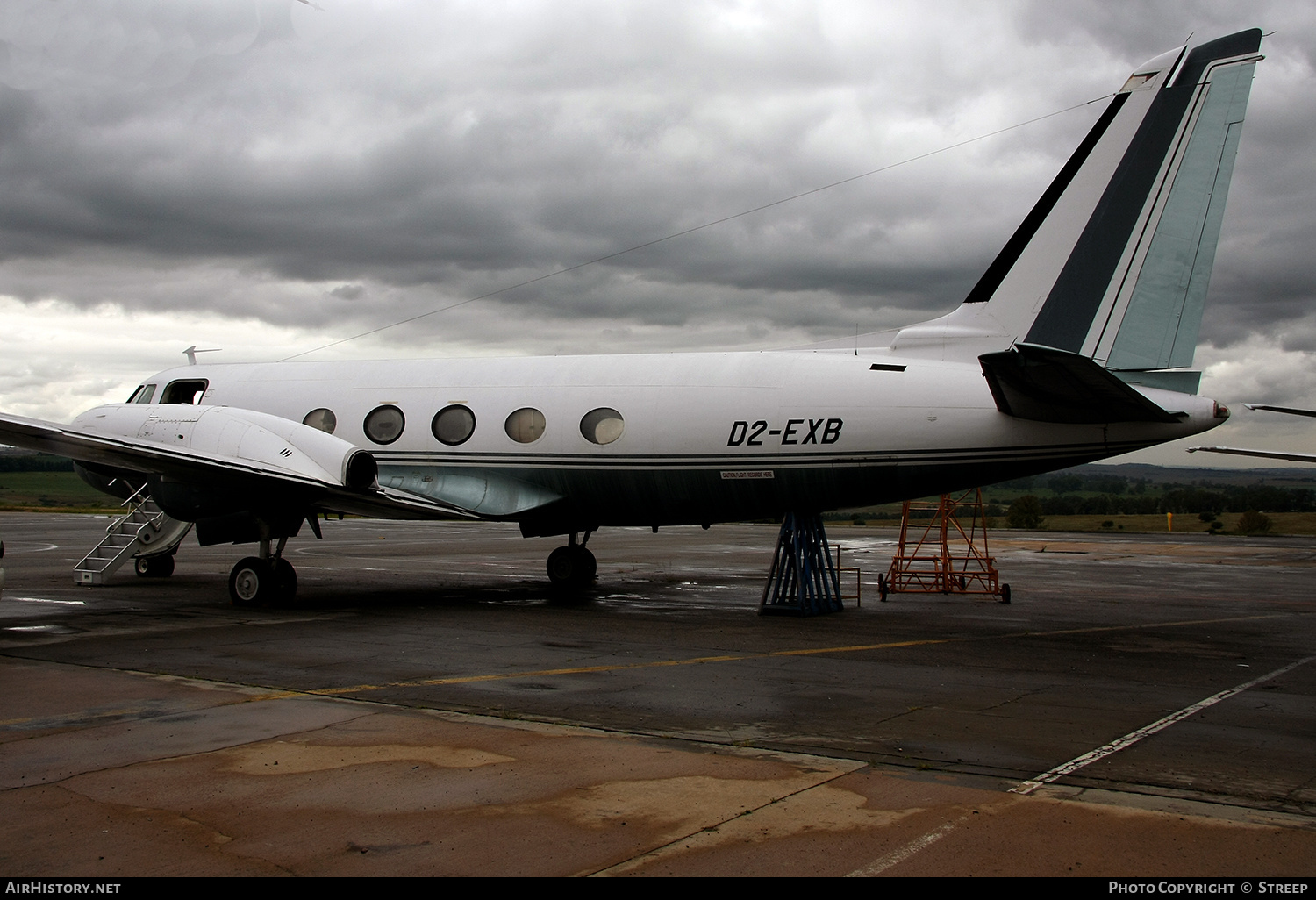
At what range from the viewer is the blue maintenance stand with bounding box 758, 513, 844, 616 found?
16250 millimetres

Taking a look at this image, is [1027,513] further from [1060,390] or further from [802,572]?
[1060,390]

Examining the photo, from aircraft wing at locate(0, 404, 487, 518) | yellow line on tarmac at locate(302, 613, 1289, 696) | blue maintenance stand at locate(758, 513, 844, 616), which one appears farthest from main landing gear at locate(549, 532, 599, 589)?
yellow line on tarmac at locate(302, 613, 1289, 696)

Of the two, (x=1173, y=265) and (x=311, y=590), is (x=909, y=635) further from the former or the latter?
(x=311, y=590)

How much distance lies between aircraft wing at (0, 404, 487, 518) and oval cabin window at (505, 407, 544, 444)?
2.10m

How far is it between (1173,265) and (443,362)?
42.1 feet

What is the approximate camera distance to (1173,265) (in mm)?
13555

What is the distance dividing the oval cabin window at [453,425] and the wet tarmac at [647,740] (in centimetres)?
320

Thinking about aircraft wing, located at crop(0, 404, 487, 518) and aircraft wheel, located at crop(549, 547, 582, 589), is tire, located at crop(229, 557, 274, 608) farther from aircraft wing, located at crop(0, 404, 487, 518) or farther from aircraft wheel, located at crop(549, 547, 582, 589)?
aircraft wheel, located at crop(549, 547, 582, 589)

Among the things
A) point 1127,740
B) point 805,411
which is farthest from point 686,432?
point 1127,740

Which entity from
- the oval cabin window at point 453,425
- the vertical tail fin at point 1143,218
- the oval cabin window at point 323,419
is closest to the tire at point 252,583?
the oval cabin window at point 323,419

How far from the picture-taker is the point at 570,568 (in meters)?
20.1

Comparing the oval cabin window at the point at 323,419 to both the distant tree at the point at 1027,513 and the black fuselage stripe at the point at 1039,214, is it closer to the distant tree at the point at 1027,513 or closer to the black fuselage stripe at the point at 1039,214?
the black fuselage stripe at the point at 1039,214

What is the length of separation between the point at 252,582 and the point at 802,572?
9.27 meters

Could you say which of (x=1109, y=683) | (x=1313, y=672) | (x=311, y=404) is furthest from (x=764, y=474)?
(x=311, y=404)
